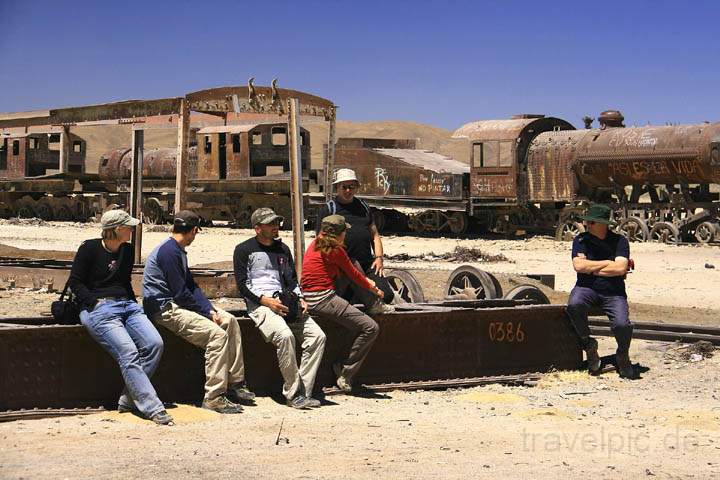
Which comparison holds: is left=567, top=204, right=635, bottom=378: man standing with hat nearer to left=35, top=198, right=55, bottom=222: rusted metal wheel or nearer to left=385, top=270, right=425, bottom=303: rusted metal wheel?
left=385, top=270, right=425, bottom=303: rusted metal wheel

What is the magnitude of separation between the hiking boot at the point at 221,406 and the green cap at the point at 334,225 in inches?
56.1

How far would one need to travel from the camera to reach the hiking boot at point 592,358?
965cm

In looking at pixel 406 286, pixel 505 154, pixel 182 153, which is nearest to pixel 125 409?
pixel 406 286

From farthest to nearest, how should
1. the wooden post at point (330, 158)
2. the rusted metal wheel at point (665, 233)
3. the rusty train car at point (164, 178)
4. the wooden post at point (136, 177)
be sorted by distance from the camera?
the rusty train car at point (164, 178)
the rusted metal wheel at point (665, 233)
the wooden post at point (136, 177)
the wooden post at point (330, 158)

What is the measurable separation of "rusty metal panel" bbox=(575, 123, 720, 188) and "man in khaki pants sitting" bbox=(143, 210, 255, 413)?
64.9 ft

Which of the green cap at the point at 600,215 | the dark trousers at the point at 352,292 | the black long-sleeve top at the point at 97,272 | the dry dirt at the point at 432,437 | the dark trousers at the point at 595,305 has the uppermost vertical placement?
the green cap at the point at 600,215

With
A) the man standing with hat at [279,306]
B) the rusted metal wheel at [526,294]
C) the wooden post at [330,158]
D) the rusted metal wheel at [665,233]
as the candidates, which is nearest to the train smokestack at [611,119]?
the rusted metal wheel at [665,233]

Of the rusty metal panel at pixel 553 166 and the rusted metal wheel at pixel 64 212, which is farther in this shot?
the rusted metal wheel at pixel 64 212

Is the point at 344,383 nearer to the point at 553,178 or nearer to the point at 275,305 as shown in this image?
the point at 275,305

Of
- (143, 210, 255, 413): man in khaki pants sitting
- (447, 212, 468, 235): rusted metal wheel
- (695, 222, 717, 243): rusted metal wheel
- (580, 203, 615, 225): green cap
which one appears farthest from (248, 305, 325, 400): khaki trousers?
(447, 212, 468, 235): rusted metal wheel

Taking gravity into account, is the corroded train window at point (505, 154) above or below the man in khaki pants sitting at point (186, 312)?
above

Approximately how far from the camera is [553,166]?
28.8 meters

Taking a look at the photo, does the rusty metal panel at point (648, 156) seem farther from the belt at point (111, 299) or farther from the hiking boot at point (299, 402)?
the belt at point (111, 299)

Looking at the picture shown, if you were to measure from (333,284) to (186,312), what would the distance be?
120 centimetres
